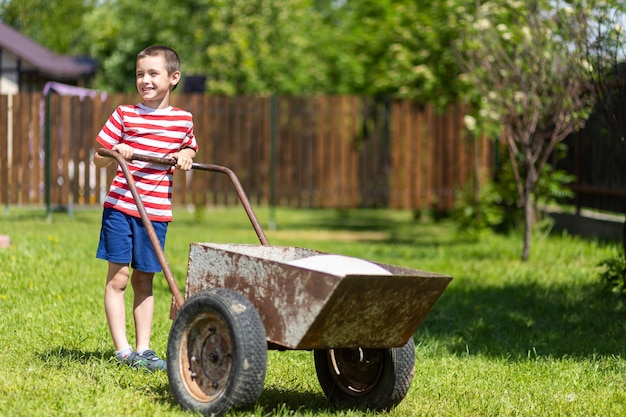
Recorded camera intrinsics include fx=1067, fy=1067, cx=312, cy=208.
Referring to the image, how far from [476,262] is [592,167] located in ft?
12.2

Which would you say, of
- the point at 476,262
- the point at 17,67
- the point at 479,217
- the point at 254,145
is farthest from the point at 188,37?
the point at 476,262

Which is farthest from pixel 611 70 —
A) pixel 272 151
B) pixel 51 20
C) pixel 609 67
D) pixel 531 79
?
pixel 51 20

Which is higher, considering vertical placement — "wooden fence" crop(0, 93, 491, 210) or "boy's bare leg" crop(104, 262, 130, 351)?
"wooden fence" crop(0, 93, 491, 210)

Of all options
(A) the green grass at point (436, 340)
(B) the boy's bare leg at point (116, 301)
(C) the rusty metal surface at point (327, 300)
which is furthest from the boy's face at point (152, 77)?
(A) the green grass at point (436, 340)

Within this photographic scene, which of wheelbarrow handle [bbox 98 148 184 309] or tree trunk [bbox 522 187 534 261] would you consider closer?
wheelbarrow handle [bbox 98 148 184 309]

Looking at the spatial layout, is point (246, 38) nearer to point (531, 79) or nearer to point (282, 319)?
point (531, 79)

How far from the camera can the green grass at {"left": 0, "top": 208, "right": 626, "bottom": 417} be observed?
195 inches

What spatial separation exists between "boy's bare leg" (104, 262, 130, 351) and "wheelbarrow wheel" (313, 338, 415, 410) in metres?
1.07

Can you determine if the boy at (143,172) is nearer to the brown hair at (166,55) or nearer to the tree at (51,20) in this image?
the brown hair at (166,55)

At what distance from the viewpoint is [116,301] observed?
5.47 meters

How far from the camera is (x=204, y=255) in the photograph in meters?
4.78

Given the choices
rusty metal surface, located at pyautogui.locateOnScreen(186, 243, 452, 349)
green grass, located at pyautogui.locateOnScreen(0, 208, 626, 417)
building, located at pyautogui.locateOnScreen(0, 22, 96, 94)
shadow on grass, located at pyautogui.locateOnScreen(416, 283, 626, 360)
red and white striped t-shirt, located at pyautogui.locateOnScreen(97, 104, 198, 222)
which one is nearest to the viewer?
rusty metal surface, located at pyautogui.locateOnScreen(186, 243, 452, 349)

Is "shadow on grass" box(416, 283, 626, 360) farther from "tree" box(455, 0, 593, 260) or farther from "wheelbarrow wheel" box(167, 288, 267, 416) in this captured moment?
"wheelbarrow wheel" box(167, 288, 267, 416)

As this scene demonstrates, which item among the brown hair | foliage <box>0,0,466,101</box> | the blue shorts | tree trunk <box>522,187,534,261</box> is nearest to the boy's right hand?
the blue shorts
